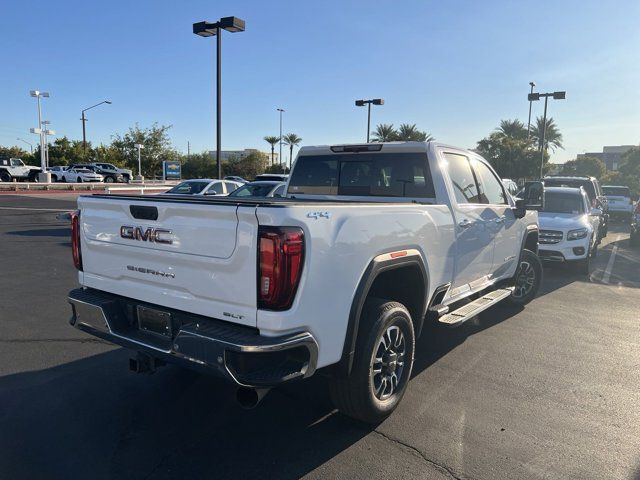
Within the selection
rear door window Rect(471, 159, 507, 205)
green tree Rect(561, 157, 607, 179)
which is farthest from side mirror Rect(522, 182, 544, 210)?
green tree Rect(561, 157, 607, 179)

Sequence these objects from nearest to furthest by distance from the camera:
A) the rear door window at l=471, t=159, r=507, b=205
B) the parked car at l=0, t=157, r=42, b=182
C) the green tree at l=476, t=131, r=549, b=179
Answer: the rear door window at l=471, t=159, r=507, b=205 → the parked car at l=0, t=157, r=42, b=182 → the green tree at l=476, t=131, r=549, b=179

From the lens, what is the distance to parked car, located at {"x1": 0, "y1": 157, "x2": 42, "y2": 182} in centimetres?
3769

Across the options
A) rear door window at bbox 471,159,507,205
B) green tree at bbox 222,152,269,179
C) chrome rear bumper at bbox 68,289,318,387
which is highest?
green tree at bbox 222,152,269,179

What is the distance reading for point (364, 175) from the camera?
16.7ft

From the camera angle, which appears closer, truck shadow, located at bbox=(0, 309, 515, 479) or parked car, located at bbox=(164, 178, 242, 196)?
truck shadow, located at bbox=(0, 309, 515, 479)

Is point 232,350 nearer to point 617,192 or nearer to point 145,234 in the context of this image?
point 145,234

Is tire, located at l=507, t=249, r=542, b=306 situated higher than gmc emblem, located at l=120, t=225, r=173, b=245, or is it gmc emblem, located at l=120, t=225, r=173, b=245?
gmc emblem, located at l=120, t=225, r=173, b=245

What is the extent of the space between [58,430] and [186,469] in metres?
1.10

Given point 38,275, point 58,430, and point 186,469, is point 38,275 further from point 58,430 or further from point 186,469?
Answer: point 186,469

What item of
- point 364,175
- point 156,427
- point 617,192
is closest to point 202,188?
point 364,175

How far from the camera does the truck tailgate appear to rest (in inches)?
110

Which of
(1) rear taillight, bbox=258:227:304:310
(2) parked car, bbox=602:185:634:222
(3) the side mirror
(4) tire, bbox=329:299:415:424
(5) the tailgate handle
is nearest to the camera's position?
(1) rear taillight, bbox=258:227:304:310

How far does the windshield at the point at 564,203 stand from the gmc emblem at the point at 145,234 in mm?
9554

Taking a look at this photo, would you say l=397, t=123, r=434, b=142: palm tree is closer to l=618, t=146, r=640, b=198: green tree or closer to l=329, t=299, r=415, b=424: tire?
l=618, t=146, r=640, b=198: green tree
